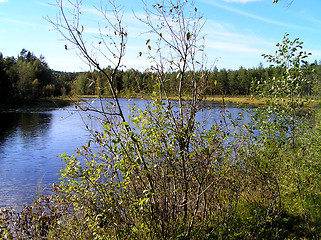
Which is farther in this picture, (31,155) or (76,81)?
(31,155)

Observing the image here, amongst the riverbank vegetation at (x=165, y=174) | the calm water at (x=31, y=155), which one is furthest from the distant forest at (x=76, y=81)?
the calm water at (x=31, y=155)

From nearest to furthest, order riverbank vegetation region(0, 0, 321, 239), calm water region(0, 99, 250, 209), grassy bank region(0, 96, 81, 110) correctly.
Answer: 1. riverbank vegetation region(0, 0, 321, 239)
2. calm water region(0, 99, 250, 209)
3. grassy bank region(0, 96, 81, 110)

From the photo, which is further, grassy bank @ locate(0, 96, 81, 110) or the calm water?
grassy bank @ locate(0, 96, 81, 110)

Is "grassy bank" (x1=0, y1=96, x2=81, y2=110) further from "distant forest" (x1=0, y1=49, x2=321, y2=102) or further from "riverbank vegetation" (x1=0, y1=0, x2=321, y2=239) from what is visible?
"riverbank vegetation" (x1=0, y1=0, x2=321, y2=239)

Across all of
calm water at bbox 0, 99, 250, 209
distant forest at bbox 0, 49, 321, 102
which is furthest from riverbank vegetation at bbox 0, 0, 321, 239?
calm water at bbox 0, 99, 250, 209

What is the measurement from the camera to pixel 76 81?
3.92 m

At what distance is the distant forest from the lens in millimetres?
3451

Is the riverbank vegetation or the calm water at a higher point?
the riverbank vegetation

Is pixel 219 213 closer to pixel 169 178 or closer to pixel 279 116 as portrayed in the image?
pixel 169 178

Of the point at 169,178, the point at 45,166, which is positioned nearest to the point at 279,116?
the point at 169,178

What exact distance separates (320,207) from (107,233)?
11.5 feet

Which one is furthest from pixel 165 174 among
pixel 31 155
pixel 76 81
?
pixel 31 155

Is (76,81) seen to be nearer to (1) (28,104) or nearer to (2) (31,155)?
(2) (31,155)

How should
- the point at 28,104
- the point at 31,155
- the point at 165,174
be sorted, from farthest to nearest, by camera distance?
the point at 28,104 → the point at 31,155 → the point at 165,174
